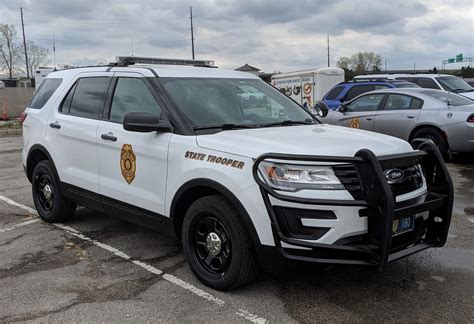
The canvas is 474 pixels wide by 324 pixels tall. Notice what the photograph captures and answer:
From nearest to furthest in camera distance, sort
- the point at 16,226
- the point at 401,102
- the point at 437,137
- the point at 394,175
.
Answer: the point at 394,175
the point at 16,226
the point at 437,137
the point at 401,102

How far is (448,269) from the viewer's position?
4.50 metres

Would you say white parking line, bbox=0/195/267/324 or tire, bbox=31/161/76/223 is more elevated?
tire, bbox=31/161/76/223

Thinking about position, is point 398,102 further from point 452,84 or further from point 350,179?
point 350,179

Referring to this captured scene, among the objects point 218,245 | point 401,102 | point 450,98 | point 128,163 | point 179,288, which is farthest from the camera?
point 401,102

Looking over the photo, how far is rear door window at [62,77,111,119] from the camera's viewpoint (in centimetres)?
522

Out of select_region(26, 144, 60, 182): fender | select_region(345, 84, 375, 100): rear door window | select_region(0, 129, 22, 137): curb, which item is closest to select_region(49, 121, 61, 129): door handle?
select_region(26, 144, 60, 182): fender

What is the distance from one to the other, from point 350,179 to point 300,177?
334 millimetres

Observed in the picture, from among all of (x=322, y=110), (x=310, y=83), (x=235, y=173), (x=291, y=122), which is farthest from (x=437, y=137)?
(x=310, y=83)

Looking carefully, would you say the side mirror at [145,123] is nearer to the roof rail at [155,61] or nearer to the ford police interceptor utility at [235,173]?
the ford police interceptor utility at [235,173]

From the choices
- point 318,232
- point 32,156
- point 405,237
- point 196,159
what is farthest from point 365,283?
point 32,156

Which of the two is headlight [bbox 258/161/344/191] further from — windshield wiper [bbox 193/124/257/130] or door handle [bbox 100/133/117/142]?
door handle [bbox 100/133/117/142]

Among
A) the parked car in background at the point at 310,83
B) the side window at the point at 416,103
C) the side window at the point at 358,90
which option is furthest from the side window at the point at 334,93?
the side window at the point at 416,103

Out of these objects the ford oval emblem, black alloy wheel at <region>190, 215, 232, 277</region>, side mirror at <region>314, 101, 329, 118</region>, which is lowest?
black alloy wheel at <region>190, 215, 232, 277</region>

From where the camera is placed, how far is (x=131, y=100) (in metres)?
4.86
